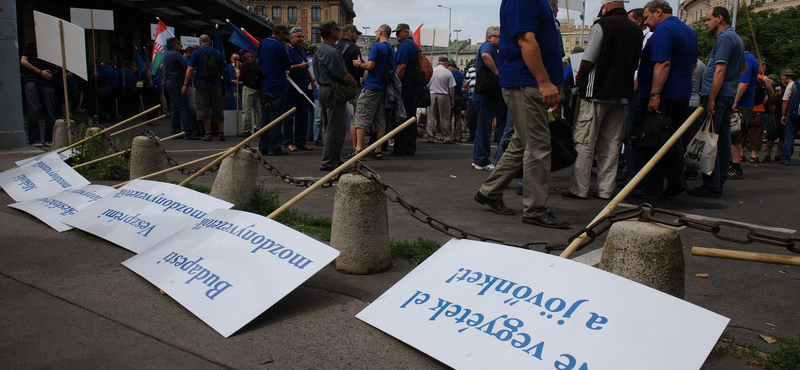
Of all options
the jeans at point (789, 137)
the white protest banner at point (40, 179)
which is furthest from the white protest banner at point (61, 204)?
the jeans at point (789, 137)

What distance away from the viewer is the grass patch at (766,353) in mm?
2473

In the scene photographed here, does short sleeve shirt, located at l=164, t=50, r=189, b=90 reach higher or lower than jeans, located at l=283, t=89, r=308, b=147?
higher

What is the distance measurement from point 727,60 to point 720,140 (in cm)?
99

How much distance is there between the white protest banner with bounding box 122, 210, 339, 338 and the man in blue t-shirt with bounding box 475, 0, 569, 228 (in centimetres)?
228

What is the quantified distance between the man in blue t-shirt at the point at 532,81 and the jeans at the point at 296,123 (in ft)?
19.5

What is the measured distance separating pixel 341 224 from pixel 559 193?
12.8 ft

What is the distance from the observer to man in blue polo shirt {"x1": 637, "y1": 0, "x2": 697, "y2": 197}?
6191 mm

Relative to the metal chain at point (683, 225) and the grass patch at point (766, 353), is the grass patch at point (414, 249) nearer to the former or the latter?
the metal chain at point (683, 225)

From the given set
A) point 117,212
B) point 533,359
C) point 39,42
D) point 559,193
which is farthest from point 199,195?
point 39,42

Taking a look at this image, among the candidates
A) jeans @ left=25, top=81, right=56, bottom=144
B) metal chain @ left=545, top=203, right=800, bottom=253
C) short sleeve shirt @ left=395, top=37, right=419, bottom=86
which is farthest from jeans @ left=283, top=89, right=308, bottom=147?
metal chain @ left=545, top=203, right=800, bottom=253

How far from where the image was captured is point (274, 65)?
9523mm

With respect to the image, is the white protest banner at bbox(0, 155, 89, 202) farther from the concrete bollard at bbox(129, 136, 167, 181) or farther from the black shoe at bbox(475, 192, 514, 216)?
the black shoe at bbox(475, 192, 514, 216)

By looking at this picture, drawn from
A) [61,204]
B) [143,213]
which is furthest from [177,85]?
[143,213]

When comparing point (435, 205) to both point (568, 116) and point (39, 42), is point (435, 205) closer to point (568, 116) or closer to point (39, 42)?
point (568, 116)
